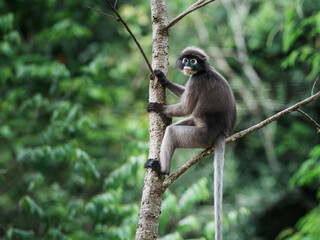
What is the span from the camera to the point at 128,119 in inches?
338

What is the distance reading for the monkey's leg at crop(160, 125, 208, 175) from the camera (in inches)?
122

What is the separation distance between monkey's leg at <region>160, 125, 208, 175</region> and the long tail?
0.15 m

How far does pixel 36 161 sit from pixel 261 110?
18.6ft

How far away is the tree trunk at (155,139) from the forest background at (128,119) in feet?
4.22

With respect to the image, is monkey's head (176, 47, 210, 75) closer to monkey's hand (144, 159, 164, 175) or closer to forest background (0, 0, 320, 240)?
forest background (0, 0, 320, 240)

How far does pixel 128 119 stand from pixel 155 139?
5622 millimetres

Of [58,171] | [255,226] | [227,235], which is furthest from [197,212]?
[58,171]

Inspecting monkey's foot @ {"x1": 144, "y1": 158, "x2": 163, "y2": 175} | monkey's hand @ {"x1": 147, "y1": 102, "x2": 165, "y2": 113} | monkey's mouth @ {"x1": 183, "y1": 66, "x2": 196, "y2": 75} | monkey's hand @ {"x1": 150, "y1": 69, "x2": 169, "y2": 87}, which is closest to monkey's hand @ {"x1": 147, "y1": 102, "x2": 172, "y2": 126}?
monkey's hand @ {"x1": 147, "y1": 102, "x2": 165, "y2": 113}

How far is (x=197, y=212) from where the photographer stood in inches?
354

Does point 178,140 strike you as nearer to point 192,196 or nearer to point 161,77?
point 161,77

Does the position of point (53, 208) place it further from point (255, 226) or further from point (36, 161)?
point (255, 226)

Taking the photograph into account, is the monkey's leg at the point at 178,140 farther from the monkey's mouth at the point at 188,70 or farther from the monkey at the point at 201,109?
the monkey's mouth at the point at 188,70

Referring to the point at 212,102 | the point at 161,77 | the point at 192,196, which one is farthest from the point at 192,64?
the point at 192,196

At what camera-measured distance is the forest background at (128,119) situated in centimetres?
498
